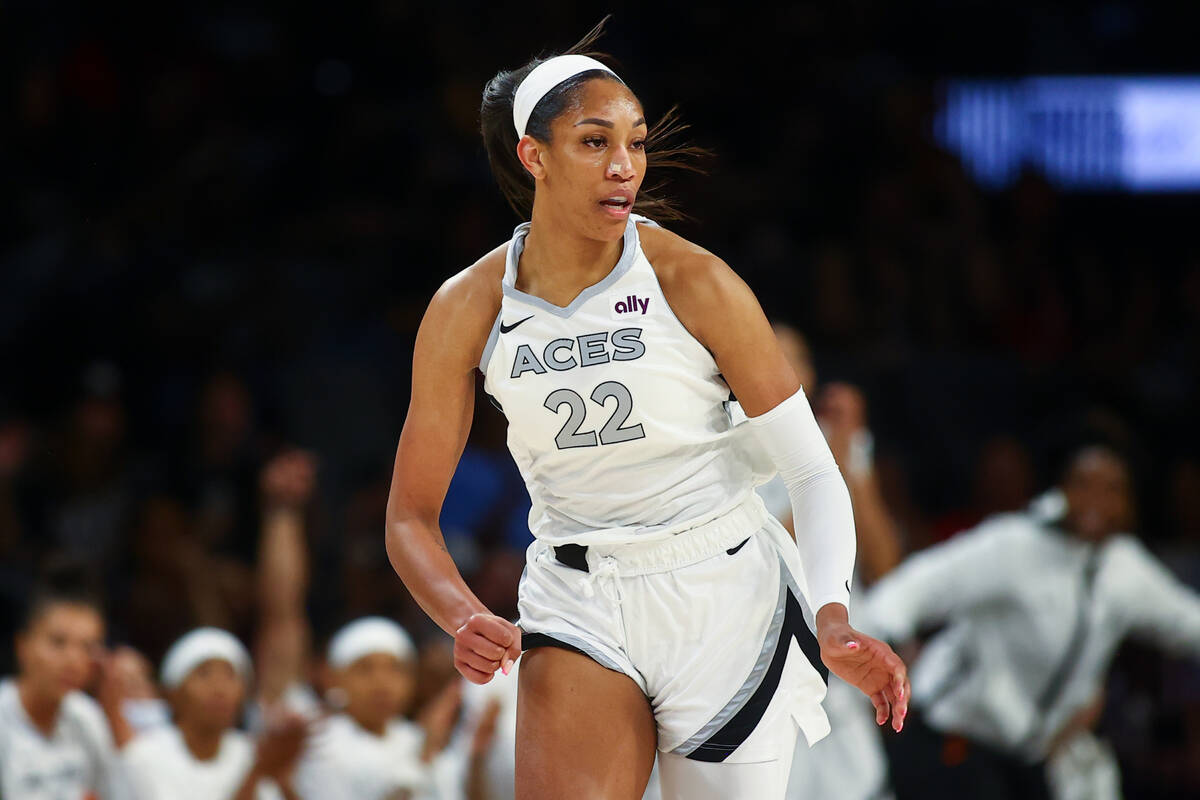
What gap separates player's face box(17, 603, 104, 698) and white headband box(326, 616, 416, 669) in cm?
93

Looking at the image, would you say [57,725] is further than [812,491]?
Yes

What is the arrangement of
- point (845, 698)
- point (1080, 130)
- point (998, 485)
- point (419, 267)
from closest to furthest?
Result: point (845, 698) → point (998, 485) → point (419, 267) → point (1080, 130)

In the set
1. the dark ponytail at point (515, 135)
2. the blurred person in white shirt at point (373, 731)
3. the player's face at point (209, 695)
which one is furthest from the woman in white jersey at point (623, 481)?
the player's face at point (209, 695)

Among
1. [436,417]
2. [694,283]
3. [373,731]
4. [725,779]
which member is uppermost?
[694,283]

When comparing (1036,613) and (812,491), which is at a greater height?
(812,491)

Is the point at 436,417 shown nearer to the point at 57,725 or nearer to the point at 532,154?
the point at 532,154

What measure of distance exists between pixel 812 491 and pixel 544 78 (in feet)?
2.87

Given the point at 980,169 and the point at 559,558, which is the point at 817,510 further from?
the point at 980,169

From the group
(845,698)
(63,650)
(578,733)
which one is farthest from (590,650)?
(63,650)

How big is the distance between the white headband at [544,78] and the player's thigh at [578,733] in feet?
3.14

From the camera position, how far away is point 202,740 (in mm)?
6348

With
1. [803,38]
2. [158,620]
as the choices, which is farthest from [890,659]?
[803,38]

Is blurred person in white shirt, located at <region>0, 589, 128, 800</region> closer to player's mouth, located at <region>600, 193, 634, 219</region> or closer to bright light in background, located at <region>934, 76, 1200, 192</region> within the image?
player's mouth, located at <region>600, 193, 634, 219</region>

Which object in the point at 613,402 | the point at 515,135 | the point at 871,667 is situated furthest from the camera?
the point at 515,135
